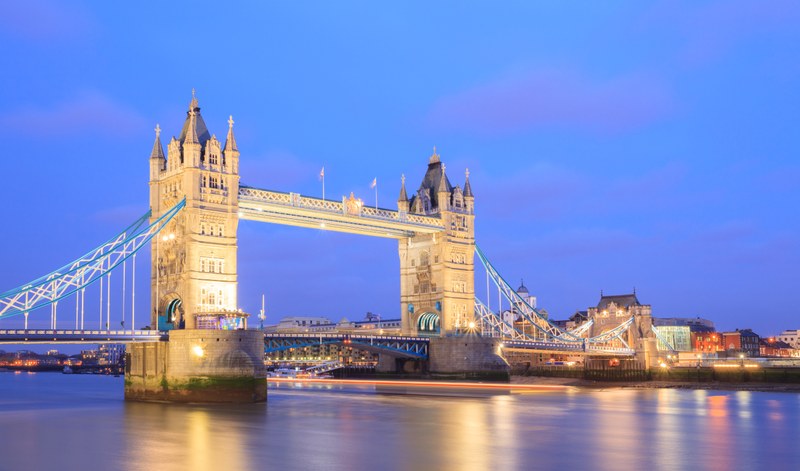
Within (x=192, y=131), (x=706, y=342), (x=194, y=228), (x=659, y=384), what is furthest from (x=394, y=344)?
(x=706, y=342)

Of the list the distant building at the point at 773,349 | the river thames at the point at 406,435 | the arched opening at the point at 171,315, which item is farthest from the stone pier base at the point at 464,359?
the distant building at the point at 773,349

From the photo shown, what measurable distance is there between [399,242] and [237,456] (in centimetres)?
5092

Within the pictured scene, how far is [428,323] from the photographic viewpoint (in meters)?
78.3

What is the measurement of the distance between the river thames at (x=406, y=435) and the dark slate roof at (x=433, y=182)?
86.7 feet

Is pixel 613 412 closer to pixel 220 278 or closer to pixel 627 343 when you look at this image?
pixel 220 278

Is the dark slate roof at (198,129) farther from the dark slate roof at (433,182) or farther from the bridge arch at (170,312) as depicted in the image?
the dark slate roof at (433,182)

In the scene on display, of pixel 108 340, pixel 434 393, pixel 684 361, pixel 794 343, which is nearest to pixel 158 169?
pixel 108 340

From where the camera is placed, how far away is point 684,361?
105 metres

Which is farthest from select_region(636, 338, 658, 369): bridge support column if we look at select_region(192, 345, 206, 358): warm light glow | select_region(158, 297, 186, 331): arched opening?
select_region(192, 345, 206, 358): warm light glow

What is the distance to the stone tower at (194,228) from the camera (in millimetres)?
54344

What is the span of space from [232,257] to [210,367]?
9477mm

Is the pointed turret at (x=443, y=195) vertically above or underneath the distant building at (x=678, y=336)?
above

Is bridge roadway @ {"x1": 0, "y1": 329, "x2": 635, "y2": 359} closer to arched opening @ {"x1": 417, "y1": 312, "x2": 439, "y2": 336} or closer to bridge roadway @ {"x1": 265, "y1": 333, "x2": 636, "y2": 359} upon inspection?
bridge roadway @ {"x1": 265, "y1": 333, "x2": 636, "y2": 359}

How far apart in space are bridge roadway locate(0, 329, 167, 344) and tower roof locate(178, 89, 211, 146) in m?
12.6
